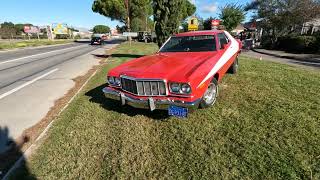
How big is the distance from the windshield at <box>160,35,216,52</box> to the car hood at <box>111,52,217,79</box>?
30cm

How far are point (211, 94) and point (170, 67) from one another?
114cm

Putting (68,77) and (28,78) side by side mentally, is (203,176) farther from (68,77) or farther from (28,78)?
(28,78)

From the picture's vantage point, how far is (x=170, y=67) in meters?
4.59

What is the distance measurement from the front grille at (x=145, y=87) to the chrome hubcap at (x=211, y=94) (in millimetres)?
1128

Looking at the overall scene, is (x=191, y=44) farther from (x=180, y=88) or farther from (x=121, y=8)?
(x=121, y=8)

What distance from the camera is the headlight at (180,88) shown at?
13.2ft

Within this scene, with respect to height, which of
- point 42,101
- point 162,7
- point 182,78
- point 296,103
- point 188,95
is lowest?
point 42,101

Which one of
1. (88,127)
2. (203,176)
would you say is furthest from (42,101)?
(203,176)

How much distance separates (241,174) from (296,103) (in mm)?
2808

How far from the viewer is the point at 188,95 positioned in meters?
4.07

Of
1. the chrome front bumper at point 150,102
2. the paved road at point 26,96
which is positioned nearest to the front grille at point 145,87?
the chrome front bumper at point 150,102

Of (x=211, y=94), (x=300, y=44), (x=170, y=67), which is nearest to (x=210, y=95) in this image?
(x=211, y=94)

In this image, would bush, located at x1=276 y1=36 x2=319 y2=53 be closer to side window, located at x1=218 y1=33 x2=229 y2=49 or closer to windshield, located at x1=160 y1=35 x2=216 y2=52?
side window, located at x1=218 y1=33 x2=229 y2=49

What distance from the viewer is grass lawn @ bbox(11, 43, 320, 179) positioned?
3250mm
